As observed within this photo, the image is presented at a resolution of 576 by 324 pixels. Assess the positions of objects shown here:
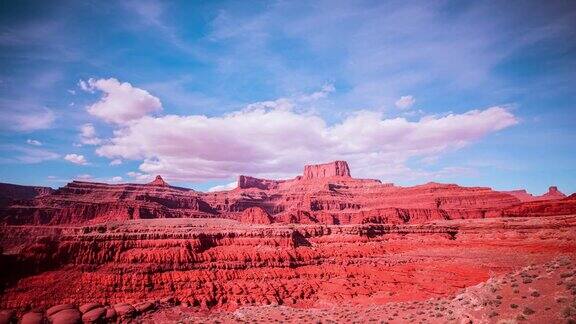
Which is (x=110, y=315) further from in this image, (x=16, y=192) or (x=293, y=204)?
(x=16, y=192)

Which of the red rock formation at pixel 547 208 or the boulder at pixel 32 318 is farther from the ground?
the red rock formation at pixel 547 208

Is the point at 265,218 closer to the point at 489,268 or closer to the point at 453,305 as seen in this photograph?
the point at 489,268

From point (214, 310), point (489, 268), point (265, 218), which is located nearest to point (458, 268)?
point (489, 268)

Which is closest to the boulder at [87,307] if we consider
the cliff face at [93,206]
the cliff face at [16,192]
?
the cliff face at [93,206]

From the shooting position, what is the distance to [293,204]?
18488 centimetres

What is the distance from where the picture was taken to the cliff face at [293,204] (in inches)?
4262

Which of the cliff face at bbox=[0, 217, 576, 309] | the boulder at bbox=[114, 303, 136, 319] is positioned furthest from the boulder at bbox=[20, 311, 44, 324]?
the boulder at bbox=[114, 303, 136, 319]

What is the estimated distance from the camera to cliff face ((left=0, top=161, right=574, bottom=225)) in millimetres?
108250

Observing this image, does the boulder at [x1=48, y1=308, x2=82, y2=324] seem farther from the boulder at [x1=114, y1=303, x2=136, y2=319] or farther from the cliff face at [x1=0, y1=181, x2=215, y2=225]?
the cliff face at [x1=0, y1=181, x2=215, y2=225]

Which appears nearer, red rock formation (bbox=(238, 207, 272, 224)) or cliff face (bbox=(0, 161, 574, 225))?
red rock formation (bbox=(238, 207, 272, 224))

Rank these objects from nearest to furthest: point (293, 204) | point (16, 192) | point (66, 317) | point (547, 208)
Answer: point (66, 317)
point (547, 208)
point (16, 192)
point (293, 204)

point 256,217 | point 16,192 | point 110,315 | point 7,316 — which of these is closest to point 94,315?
point 110,315

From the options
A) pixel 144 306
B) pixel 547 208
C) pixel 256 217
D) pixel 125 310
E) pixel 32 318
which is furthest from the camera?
pixel 256 217

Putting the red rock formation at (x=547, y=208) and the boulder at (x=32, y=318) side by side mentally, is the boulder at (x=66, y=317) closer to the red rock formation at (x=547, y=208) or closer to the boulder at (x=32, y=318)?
the boulder at (x=32, y=318)
